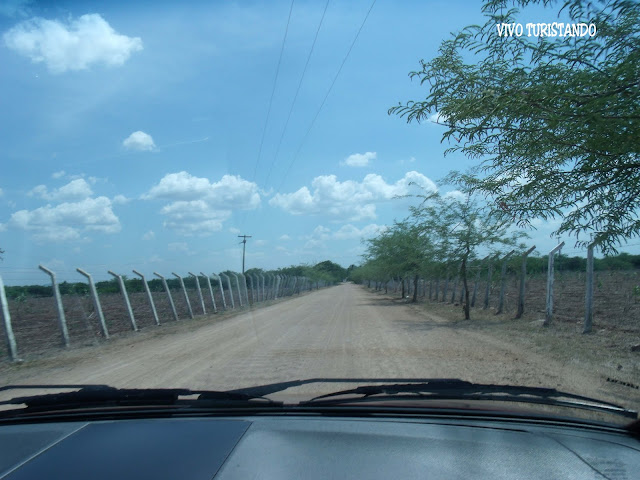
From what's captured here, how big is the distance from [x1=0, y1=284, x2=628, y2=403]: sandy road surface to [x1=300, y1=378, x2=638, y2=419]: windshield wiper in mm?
2087

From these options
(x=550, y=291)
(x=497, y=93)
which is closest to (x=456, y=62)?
(x=497, y=93)

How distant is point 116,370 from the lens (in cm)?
881

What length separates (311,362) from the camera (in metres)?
8.43

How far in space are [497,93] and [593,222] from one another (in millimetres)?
2225

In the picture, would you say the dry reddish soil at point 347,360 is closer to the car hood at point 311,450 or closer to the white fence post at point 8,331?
the white fence post at point 8,331

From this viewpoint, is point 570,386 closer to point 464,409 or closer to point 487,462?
point 464,409

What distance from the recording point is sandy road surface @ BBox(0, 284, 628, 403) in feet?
23.4

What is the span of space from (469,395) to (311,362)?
205 inches

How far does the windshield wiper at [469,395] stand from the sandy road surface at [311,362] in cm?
209

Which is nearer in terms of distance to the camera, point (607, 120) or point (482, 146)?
point (607, 120)

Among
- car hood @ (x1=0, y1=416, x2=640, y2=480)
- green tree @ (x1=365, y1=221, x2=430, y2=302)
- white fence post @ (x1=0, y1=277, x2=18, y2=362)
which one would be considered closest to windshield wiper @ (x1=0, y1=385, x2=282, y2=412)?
car hood @ (x1=0, y1=416, x2=640, y2=480)

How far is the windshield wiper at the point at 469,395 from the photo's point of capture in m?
3.37

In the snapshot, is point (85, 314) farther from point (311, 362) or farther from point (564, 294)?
point (564, 294)

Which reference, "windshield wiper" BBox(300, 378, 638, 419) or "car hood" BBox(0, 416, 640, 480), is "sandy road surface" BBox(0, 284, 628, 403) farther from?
"car hood" BBox(0, 416, 640, 480)
